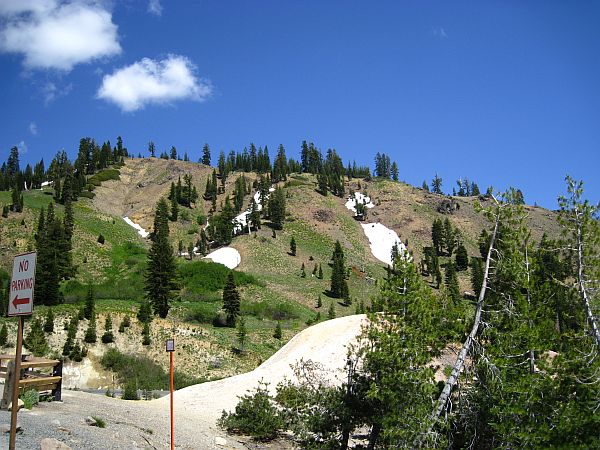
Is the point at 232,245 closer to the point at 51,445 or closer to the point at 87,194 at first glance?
the point at 87,194

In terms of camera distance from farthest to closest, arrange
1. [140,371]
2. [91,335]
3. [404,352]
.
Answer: [91,335] < [140,371] < [404,352]

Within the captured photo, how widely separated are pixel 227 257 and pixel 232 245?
236 inches

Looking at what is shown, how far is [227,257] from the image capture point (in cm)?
9431

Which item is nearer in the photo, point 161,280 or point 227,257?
point 161,280

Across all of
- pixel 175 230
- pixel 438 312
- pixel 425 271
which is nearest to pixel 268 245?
pixel 175 230

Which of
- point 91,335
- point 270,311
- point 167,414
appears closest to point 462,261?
point 270,311

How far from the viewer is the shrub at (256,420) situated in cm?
1753

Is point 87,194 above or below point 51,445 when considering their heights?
above

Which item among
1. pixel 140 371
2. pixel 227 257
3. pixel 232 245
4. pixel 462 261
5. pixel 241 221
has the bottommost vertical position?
pixel 140 371

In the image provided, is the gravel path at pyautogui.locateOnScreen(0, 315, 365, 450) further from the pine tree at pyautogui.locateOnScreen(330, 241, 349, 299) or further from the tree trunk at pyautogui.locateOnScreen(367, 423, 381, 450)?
the pine tree at pyautogui.locateOnScreen(330, 241, 349, 299)

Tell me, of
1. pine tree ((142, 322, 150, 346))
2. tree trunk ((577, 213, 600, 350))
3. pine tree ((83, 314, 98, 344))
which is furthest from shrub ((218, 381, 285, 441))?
pine tree ((142, 322, 150, 346))

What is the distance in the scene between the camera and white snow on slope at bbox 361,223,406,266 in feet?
380

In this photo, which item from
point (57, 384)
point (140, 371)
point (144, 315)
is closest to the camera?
point (57, 384)

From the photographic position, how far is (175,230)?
111625 mm
